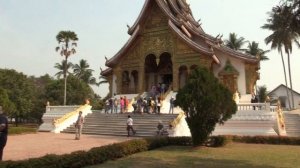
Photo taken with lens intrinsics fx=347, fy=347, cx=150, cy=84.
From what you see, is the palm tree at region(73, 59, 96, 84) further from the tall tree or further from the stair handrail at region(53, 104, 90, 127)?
the tall tree

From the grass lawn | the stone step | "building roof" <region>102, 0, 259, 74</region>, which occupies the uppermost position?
"building roof" <region>102, 0, 259, 74</region>

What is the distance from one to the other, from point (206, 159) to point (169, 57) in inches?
775

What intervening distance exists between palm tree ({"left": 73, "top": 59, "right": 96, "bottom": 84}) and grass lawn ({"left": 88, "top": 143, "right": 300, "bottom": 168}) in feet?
185

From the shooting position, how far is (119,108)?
81.7ft

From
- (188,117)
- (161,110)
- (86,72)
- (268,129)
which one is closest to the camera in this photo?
(188,117)

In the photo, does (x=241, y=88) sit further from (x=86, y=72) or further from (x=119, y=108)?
(x=86, y=72)

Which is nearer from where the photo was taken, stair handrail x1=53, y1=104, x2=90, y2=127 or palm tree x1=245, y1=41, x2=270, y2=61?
stair handrail x1=53, y1=104, x2=90, y2=127

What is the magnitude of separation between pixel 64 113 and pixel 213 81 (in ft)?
45.0

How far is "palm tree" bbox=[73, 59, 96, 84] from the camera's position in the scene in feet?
220

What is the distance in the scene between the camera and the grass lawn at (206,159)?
29.9 feet

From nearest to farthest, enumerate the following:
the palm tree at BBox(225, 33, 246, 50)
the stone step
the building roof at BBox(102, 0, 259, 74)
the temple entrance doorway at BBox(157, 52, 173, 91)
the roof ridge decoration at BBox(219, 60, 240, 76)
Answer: the stone step
the building roof at BBox(102, 0, 259, 74)
the roof ridge decoration at BBox(219, 60, 240, 76)
the temple entrance doorway at BBox(157, 52, 173, 91)
the palm tree at BBox(225, 33, 246, 50)

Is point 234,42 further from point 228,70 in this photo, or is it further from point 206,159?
point 206,159

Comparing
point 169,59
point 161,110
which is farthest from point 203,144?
point 169,59

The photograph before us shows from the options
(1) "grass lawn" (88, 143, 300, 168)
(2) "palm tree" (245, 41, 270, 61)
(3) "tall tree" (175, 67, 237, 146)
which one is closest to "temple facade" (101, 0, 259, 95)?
(3) "tall tree" (175, 67, 237, 146)
